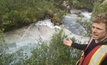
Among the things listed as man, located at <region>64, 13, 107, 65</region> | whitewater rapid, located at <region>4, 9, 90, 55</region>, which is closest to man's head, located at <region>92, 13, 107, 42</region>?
man, located at <region>64, 13, 107, 65</region>

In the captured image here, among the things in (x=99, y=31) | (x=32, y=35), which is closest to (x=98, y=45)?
(x=99, y=31)

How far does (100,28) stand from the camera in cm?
306

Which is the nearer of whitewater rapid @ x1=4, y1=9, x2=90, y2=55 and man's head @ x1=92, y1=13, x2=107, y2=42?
man's head @ x1=92, y1=13, x2=107, y2=42

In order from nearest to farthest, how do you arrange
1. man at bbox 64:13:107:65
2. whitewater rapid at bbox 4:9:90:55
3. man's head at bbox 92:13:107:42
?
man at bbox 64:13:107:65
man's head at bbox 92:13:107:42
whitewater rapid at bbox 4:9:90:55

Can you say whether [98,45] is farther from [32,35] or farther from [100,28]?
[32,35]

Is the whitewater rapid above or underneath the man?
underneath

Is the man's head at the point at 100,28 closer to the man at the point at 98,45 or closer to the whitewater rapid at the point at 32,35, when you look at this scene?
the man at the point at 98,45

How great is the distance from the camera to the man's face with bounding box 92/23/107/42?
10.0 feet

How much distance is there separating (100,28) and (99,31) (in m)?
0.05

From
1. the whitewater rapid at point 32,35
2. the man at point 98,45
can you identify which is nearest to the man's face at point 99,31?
the man at point 98,45

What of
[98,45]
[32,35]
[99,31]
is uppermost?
[99,31]

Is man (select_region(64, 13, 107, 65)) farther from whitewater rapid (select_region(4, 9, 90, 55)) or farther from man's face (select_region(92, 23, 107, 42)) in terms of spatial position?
whitewater rapid (select_region(4, 9, 90, 55))

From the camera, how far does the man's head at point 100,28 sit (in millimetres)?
3035

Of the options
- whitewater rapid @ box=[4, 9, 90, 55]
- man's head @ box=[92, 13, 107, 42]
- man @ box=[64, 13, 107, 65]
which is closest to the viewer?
man @ box=[64, 13, 107, 65]
